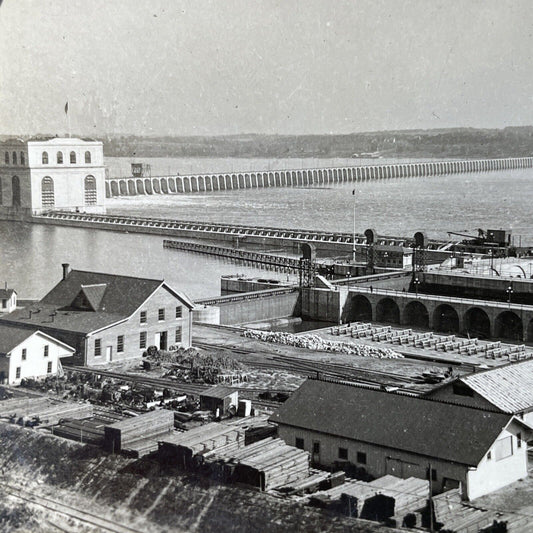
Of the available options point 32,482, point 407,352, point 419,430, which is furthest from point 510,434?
point 407,352

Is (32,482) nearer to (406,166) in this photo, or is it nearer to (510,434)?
(510,434)

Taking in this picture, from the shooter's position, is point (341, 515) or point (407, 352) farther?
point (407, 352)

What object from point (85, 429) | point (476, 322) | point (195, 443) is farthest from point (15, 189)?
point (195, 443)

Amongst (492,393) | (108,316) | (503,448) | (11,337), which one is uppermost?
(108,316)

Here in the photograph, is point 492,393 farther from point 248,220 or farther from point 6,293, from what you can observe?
point 248,220

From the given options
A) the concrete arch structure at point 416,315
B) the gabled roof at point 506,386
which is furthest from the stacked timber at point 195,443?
the concrete arch structure at point 416,315

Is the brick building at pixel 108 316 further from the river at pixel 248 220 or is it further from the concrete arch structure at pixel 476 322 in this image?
the river at pixel 248 220
